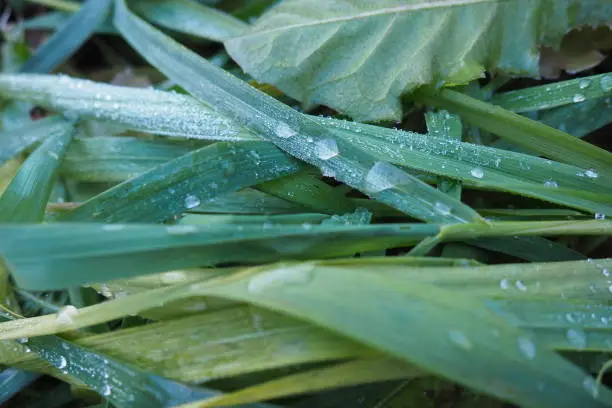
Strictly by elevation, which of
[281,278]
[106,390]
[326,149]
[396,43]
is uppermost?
[396,43]

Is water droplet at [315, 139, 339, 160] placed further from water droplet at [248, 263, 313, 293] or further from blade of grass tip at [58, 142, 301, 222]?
water droplet at [248, 263, 313, 293]

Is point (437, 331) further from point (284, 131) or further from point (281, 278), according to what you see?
point (284, 131)

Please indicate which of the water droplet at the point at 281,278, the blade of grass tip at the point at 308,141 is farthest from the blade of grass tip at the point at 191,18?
the water droplet at the point at 281,278

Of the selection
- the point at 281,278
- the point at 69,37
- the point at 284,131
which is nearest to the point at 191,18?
the point at 69,37

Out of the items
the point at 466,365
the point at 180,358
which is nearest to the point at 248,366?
the point at 180,358

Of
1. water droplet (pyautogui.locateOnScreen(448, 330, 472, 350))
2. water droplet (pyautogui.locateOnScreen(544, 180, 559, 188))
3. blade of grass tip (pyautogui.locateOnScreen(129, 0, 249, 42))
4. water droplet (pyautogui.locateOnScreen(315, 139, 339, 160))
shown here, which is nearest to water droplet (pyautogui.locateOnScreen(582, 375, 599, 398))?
water droplet (pyautogui.locateOnScreen(448, 330, 472, 350))
